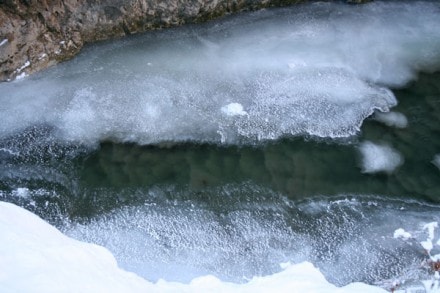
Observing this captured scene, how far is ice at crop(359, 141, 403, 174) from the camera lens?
233 inches

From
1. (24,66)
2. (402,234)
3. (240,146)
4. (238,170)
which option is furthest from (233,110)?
(24,66)

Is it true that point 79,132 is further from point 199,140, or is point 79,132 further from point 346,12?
point 346,12

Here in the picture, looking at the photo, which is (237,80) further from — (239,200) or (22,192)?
(22,192)

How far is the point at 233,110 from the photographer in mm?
6324

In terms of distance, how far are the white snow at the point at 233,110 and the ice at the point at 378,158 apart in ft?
5.41

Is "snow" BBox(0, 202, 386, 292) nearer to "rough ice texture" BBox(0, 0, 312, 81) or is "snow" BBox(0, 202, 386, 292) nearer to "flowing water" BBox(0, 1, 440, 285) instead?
"flowing water" BBox(0, 1, 440, 285)

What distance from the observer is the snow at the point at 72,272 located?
12.2 feet

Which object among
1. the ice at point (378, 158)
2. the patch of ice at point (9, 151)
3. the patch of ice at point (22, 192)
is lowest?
the ice at point (378, 158)

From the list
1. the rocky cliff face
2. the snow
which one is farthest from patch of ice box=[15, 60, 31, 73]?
the snow

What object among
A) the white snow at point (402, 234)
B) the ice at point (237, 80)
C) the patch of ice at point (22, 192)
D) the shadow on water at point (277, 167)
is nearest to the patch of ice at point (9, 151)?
the ice at point (237, 80)

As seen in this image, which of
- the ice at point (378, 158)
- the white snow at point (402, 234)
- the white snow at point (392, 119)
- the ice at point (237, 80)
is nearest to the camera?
the white snow at point (402, 234)

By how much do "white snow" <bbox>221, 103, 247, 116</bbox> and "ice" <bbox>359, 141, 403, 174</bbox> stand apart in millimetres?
1650

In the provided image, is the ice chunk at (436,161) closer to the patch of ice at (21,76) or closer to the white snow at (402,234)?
the white snow at (402,234)

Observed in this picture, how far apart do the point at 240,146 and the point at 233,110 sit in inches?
23.5
